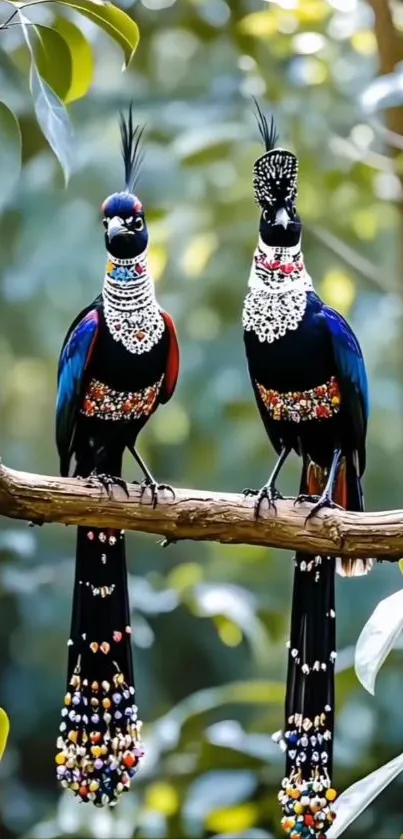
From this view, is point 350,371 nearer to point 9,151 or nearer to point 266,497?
point 266,497

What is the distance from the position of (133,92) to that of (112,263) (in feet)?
3.49

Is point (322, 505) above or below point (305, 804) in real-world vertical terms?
above

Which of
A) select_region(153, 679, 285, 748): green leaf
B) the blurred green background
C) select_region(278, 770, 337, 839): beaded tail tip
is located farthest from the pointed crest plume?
select_region(153, 679, 285, 748): green leaf

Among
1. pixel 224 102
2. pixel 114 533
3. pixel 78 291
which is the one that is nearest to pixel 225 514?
pixel 114 533

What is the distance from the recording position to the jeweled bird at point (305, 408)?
2.79ft

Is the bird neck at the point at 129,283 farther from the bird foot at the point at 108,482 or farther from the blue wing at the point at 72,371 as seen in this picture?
the bird foot at the point at 108,482

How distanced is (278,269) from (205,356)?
1.04m

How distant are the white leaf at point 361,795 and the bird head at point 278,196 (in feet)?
1.37

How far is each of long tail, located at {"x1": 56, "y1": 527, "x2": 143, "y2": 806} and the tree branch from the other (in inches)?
1.6

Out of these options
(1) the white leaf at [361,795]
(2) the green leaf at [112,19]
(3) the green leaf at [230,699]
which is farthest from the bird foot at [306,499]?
Result: (3) the green leaf at [230,699]

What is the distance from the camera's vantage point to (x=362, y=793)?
2.88 feet

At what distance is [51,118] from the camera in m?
0.84

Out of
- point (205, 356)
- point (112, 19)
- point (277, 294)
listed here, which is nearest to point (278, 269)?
point (277, 294)

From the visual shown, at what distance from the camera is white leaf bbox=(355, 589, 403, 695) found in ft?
2.60
